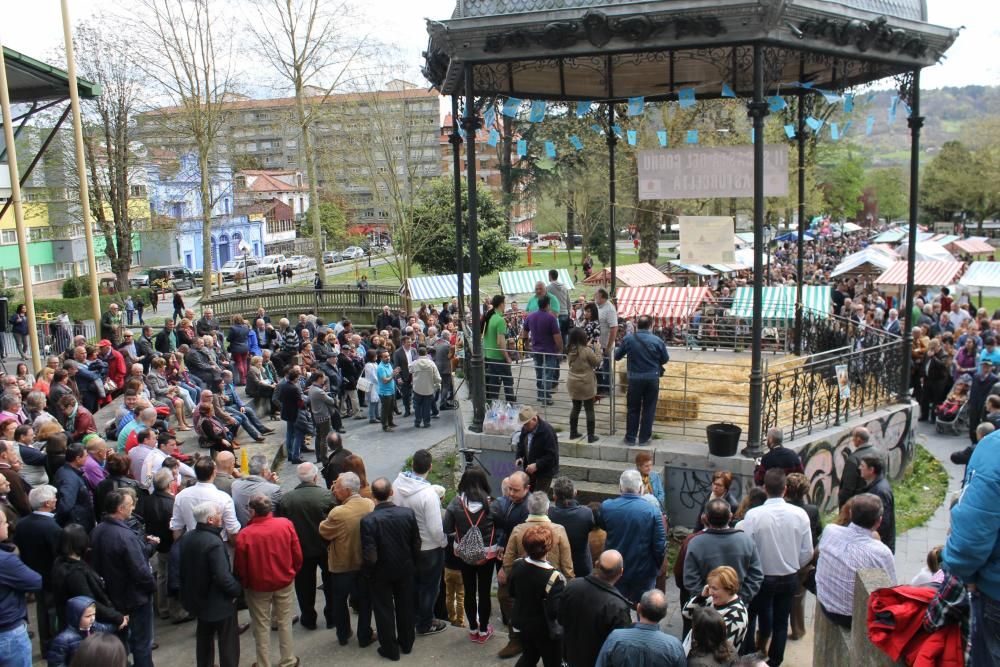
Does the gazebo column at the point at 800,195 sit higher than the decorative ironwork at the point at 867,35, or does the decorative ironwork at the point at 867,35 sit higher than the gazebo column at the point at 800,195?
the decorative ironwork at the point at 867,35

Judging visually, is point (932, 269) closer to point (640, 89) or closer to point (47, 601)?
point (640, 89)

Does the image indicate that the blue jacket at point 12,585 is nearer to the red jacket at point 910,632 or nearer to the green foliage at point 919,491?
the red jacket at point 910,632

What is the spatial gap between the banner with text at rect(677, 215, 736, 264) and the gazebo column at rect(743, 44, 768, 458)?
3.53m

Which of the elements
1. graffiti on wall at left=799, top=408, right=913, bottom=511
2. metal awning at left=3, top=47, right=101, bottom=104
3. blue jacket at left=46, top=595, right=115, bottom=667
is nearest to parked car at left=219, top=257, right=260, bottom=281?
metal awning at left=3, top=47, right=101, bottom=104

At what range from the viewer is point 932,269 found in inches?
1024

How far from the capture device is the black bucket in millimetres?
9398

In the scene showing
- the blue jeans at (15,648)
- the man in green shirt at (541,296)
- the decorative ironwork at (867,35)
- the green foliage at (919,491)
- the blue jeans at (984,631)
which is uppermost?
the decorative ironwork at (867,35)

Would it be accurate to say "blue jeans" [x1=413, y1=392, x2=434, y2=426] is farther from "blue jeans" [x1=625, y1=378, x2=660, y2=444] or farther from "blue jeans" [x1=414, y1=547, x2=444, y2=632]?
"blue jeans" [x1=414, y1=547, x2=444, y2=632]

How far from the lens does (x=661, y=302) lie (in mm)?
21484

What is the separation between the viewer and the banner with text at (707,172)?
11062 millimetres

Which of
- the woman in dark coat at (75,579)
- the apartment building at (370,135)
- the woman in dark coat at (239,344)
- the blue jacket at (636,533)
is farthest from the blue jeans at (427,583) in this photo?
the apartment building at (370,135)

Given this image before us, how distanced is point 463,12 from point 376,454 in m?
7.40

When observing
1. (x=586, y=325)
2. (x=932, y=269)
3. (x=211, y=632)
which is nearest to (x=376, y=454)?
(x=586, y=325)

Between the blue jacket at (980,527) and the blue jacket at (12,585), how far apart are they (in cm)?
571
